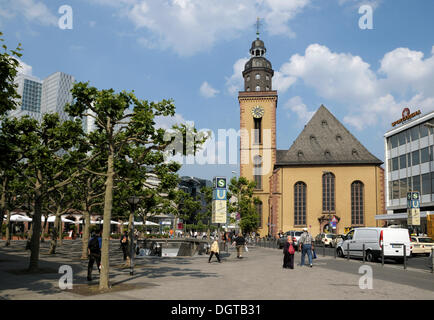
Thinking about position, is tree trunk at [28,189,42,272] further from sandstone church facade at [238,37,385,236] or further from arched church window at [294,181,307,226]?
arched church window at [294,181,307,226]

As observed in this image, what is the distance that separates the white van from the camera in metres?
24.8

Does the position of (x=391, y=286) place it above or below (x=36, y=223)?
below

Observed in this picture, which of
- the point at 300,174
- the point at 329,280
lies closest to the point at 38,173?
the point at 329,280

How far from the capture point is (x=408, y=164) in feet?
191

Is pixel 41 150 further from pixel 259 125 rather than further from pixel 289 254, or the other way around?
pixel 259 125

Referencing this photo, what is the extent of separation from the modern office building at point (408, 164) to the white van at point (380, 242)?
2338 cm

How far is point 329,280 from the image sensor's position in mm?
15211

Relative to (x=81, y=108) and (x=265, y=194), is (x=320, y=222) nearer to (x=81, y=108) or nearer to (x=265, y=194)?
(x=265, y=194)

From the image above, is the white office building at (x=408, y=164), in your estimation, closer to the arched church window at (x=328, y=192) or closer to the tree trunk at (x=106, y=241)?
the arched church window at (x=328, y=192)

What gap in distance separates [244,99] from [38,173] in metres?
60.8

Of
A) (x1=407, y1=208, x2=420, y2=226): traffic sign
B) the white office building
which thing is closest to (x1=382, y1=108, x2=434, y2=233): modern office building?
the white office building

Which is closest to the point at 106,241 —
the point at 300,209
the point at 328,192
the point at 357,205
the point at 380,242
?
the point at 380,242

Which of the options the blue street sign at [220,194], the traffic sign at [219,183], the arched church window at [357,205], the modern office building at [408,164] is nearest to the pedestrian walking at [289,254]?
the blue street sign at [220,194]

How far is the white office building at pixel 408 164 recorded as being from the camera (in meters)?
53.0
